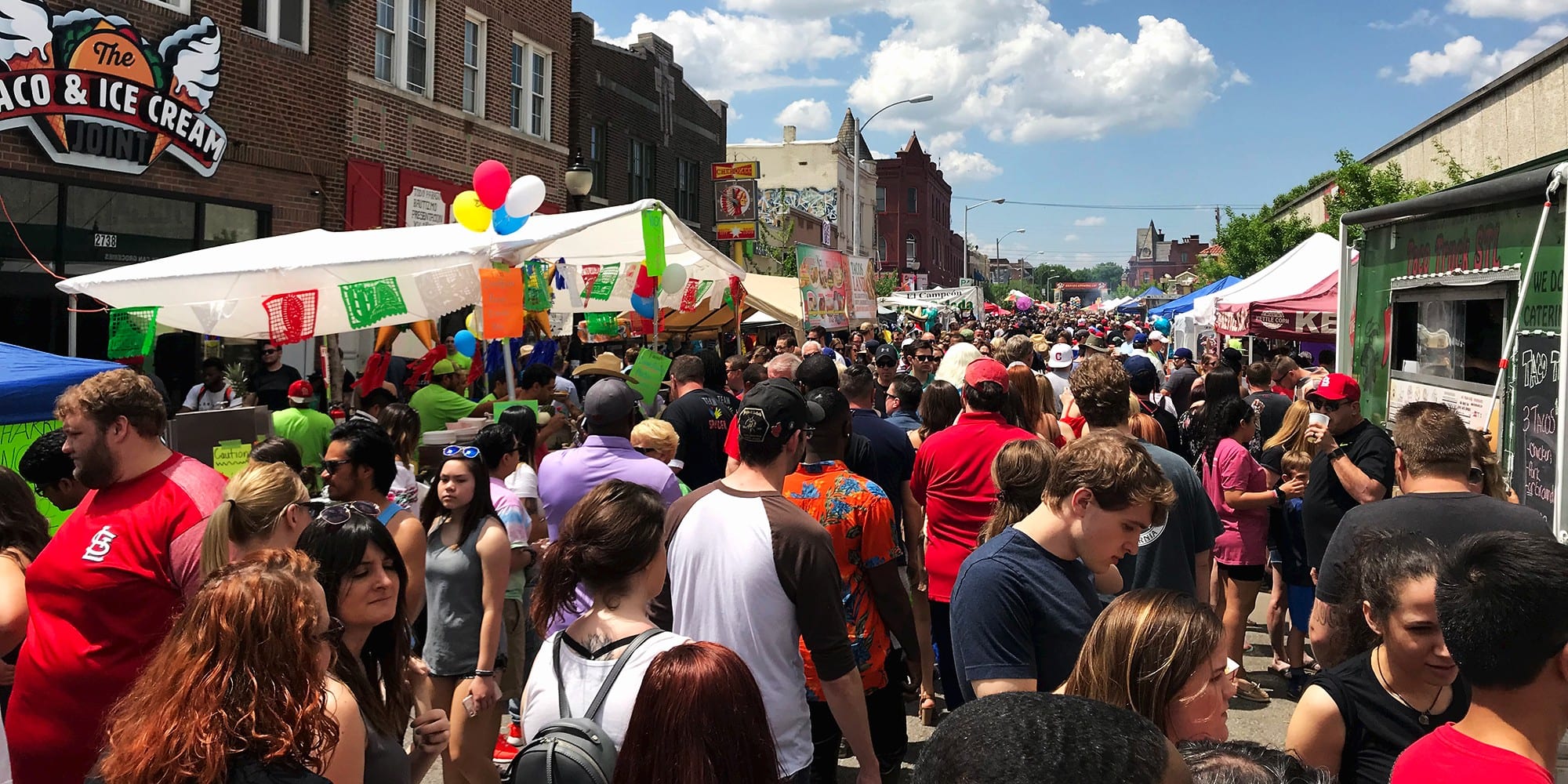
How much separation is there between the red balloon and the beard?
612 cm

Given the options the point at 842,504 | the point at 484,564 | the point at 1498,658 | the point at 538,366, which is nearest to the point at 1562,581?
the point at 1498,658

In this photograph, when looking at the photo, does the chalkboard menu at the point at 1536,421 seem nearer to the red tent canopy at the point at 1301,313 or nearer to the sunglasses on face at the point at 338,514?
the sunglasses on face at the point at 338,514

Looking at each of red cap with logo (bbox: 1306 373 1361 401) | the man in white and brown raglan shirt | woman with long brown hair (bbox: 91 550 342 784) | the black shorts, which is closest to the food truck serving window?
red cap with logo (bbox: 1306 373 1361 401)

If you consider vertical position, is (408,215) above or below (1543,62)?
below

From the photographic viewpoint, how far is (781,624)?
3.21 metres

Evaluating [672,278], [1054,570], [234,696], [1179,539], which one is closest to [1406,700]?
[1054,570]

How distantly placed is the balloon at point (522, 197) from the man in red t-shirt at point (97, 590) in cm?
621

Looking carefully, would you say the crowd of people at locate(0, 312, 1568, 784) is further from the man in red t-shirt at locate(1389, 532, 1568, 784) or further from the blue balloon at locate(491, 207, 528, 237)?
the blue balloon at locate(491, 207, 528, 237)

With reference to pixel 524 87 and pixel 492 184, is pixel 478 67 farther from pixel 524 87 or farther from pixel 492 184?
pixel 492 184

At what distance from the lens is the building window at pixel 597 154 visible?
2614cm

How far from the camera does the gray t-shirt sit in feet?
13.9

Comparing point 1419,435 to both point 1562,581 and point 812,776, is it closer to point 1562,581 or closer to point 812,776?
point 1562,581

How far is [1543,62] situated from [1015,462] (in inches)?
554

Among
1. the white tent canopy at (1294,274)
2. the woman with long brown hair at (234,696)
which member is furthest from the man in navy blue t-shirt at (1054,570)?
the white tent canopy at (1294,274)
